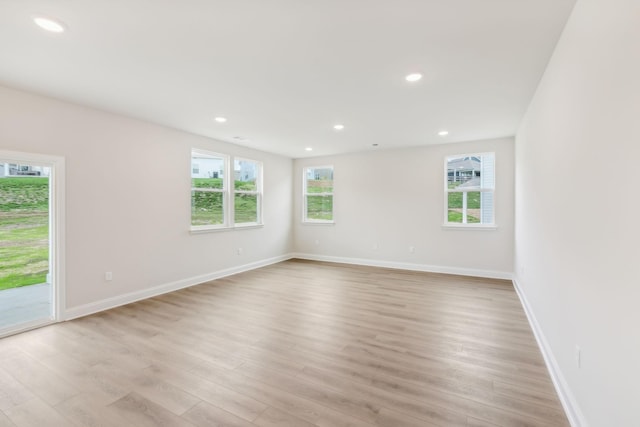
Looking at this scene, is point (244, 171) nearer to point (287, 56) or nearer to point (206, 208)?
point (206, 208)

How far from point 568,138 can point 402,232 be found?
441 cm

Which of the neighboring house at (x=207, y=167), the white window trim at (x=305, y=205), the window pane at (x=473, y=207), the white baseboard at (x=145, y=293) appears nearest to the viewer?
the white baseboard at (x=145, y=293)

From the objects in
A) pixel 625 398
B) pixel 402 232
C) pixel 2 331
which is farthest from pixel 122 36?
pixel 402 232

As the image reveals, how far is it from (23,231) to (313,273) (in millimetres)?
4270

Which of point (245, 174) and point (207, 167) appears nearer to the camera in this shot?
point (207, 167)

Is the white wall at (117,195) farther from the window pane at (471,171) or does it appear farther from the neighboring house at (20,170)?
the window pane at (471,171)

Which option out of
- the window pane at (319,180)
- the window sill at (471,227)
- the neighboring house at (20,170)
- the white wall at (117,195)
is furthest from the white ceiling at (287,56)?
the window pane at (319,180)

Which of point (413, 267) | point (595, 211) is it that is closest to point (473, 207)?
point (413, 267)

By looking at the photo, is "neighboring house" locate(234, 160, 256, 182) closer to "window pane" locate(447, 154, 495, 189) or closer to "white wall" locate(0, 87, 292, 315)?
"white wall" locate(0, 87, 292, 315)

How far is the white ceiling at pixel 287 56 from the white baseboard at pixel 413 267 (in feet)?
9.43

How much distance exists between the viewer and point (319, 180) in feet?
24.5

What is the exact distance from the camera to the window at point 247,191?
6.10 metres

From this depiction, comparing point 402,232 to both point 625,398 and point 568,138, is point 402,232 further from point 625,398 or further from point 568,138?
point 625,398

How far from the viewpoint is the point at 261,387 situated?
2.19 m
